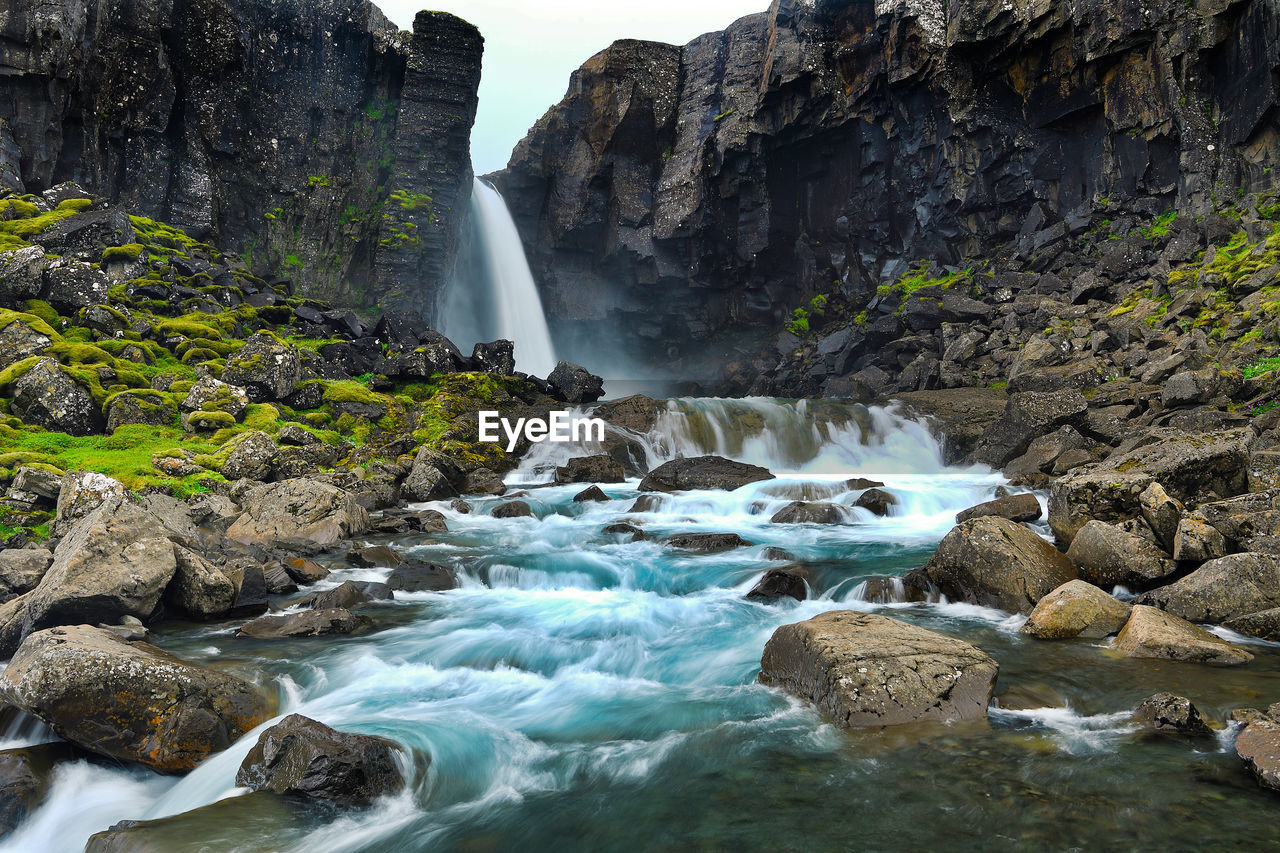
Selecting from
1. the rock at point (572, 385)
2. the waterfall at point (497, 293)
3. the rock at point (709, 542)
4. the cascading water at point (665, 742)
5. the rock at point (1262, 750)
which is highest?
the waterfall at point (497, 293)

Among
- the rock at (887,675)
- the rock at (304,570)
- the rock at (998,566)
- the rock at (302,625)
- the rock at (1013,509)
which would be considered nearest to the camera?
the rock at (887,675)

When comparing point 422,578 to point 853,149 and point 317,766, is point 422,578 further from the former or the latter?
point 853,149

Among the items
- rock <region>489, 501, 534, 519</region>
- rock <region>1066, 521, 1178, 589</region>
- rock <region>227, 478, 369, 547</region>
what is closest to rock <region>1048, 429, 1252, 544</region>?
rock <region>1066, 521, 1178, 589</region>

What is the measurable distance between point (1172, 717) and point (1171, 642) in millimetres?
1696

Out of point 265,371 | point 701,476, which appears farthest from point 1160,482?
point 265,371

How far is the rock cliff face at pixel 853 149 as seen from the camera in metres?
25.5

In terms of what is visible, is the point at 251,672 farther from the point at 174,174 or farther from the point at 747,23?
the point at 747,23

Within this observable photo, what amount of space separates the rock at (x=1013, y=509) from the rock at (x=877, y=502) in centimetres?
217

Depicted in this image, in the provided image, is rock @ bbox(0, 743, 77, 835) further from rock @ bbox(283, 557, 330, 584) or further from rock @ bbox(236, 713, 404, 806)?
rock @ bbox(283, 557, 330, 584)

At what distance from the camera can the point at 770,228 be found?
39.7 metres

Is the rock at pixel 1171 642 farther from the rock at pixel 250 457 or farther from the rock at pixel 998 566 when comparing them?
the rock at pixel 250 457

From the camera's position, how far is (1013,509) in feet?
42.9

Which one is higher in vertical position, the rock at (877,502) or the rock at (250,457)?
the rock at (250,457)

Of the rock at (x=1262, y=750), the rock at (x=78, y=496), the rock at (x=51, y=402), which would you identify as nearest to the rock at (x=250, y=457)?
the rock at (x=51, y=402)
